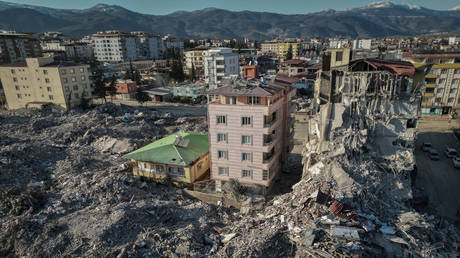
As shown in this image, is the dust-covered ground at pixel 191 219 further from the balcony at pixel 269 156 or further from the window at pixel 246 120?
the window at pixel 246 120

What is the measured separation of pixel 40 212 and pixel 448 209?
115 feet

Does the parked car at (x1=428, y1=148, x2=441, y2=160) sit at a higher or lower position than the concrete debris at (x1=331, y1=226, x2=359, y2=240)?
lower

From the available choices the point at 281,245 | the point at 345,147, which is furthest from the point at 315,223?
the point at 345,147

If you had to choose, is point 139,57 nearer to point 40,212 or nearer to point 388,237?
point 40,212

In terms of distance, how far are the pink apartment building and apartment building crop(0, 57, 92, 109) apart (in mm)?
48348

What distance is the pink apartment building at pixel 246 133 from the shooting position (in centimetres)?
2350

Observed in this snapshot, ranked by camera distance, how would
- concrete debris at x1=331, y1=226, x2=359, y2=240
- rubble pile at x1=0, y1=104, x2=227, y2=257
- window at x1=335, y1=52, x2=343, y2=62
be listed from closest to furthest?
concrete debris at x1=331, y1=226, x2=359, y2=240
rubble pile at x1=0, y1=104, x2=227, y2=257
window at x1=335, y1=52, x2=343, y2=62

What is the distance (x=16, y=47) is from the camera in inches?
3723

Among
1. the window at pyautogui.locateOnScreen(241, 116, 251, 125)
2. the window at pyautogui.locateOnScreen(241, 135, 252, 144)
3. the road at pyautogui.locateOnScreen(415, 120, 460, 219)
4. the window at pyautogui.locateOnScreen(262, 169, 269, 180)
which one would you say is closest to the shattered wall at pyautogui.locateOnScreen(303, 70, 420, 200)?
the window at pyautogui.locateOnScreen(262, 169, 269, 180)

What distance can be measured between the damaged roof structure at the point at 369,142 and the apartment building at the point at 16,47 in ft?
332

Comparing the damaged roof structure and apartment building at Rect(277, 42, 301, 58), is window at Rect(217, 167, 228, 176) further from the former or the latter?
apartment building at Rect(277, 42, 301, 58)

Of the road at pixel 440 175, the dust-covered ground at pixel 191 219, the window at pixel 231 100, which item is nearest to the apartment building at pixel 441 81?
the road at pixel 440 175

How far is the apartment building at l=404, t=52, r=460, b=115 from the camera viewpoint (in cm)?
4691

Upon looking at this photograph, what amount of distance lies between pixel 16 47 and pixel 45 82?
53.8m
